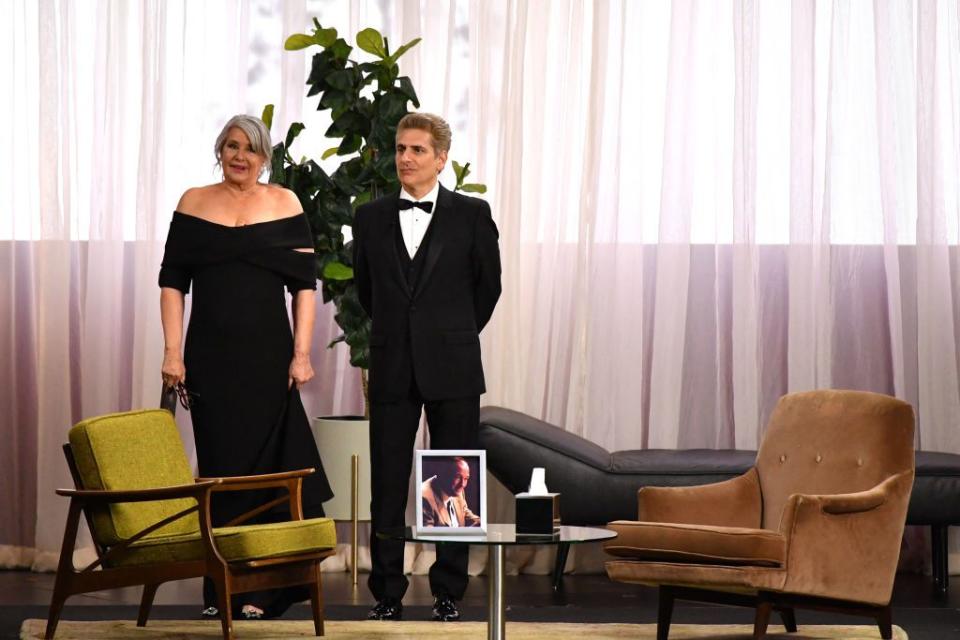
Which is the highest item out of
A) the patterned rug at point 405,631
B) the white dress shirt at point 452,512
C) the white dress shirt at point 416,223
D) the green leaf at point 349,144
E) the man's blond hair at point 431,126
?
the green leaf at point 349,144

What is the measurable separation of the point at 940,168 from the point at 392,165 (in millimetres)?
2388

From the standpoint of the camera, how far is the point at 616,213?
5.78 meters

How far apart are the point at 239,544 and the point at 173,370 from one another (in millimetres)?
947

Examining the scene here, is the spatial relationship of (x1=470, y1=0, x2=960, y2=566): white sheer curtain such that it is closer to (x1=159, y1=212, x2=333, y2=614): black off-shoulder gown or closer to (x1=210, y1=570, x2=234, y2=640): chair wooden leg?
(x1=159, y1=212, x2=333, y2=614): black off-shoulder gown

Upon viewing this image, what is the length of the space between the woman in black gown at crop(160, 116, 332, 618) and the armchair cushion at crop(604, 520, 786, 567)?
1.17 m

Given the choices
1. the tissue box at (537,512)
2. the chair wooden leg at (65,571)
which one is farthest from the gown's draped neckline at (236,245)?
the tissue box at (537,512)

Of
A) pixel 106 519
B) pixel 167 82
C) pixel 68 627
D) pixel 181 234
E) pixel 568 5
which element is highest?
pixel 568 5

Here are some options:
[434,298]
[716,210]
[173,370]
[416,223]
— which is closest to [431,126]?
[416,223]

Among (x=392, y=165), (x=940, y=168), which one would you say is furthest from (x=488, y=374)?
(x=940, y=168)

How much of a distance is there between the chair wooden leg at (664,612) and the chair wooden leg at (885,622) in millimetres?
580

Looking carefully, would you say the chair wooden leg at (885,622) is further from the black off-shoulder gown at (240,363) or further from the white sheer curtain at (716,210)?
the white sheer curtain at (716,210)

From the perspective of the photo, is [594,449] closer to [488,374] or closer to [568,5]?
[488,374]

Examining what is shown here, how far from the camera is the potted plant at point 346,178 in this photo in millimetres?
5109

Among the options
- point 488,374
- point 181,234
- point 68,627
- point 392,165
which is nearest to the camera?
point 68,627
